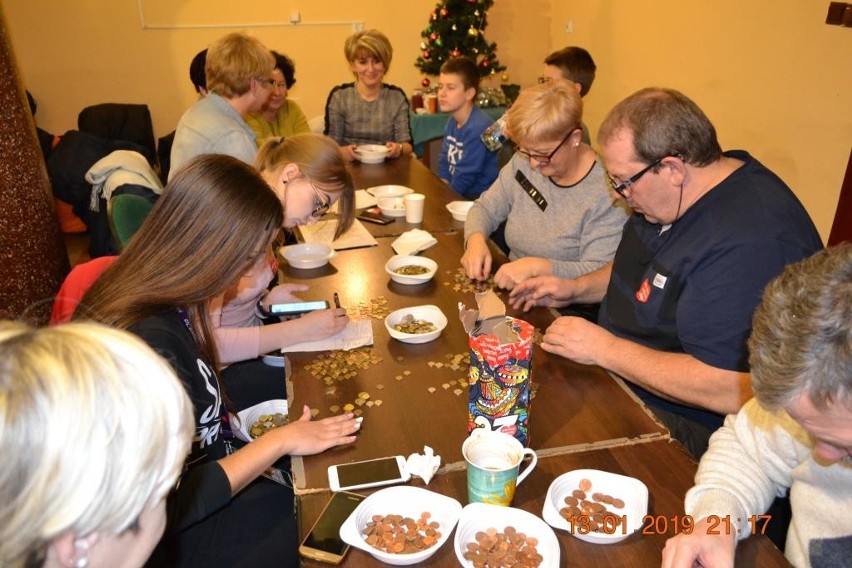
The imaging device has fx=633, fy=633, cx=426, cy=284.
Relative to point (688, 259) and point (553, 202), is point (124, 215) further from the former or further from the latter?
point (688, 259)

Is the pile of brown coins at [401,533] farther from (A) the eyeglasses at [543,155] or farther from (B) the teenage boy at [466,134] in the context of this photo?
(B) the teenage boy at [466,134]

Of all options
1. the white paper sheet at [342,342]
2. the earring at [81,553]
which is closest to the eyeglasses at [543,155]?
the white paper sheet at [342,342]

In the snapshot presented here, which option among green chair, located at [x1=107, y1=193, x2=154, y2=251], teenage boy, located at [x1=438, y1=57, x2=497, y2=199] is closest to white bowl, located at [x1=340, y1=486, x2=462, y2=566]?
green chair, located at [x1=107, y1=193, x2=154, y2=251]

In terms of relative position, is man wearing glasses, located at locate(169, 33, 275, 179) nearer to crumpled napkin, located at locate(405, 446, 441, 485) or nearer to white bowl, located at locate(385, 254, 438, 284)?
white bowl, located at locate(385, 254, 438, 284)

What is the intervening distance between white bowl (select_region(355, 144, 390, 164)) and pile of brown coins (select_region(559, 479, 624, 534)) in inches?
121

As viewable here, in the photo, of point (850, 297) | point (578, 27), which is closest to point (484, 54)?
point (578, 27)

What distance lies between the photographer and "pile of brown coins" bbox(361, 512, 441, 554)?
114 cm

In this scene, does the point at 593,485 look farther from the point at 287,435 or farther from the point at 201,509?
the point at 201,509

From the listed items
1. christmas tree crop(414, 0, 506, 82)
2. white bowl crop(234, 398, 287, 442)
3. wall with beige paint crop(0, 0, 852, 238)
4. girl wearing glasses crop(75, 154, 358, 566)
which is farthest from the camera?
christmas tree crop(414, 0, 506, 82)

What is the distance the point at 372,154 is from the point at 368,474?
117 inches

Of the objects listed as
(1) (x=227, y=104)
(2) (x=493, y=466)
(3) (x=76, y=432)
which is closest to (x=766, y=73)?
(1) (x=227, y=104)

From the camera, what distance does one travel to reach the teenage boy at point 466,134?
3.72 meters

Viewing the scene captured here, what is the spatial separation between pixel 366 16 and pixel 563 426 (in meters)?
5.71

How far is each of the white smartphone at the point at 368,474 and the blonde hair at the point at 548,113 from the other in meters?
1.42
